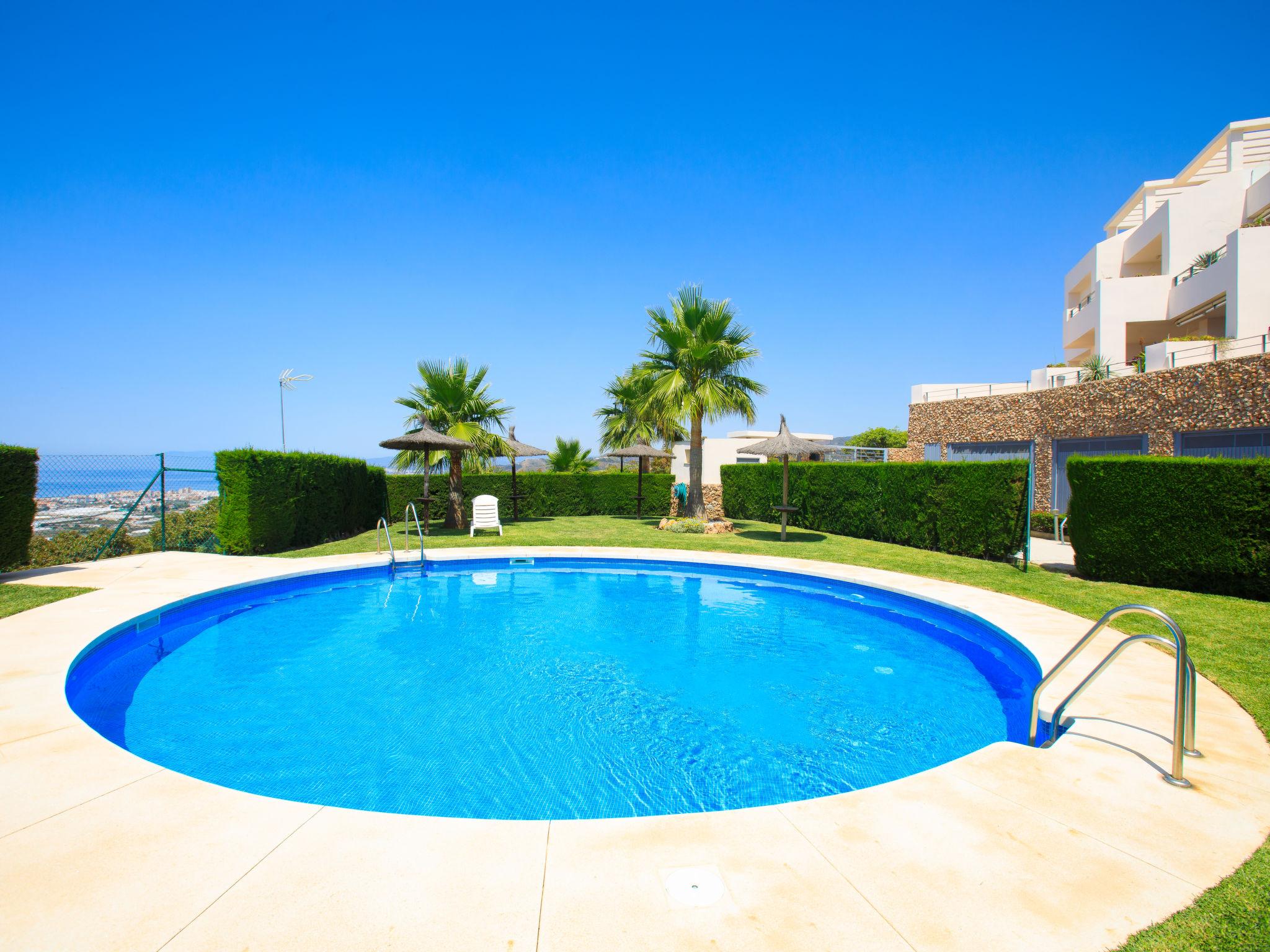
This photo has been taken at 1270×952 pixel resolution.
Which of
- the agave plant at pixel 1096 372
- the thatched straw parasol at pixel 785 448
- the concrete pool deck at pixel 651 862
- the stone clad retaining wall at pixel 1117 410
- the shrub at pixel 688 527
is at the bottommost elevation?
the concrete pool deck at pixel 651 862

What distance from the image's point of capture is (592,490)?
21953 millimetres

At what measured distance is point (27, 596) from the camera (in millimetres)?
7605

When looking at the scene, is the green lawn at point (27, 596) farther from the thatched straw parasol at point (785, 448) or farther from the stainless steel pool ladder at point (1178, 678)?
the thatched straw parasol at point (785, 448)

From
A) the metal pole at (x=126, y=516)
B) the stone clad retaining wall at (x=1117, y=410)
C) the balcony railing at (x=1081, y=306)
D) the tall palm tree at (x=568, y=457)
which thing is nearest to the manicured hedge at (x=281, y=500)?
the metal pole at (x=126, y=516)

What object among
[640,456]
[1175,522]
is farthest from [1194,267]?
[640,456]

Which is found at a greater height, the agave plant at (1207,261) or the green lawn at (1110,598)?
the agave plant at (1207,261)

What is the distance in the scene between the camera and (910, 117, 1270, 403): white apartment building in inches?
664

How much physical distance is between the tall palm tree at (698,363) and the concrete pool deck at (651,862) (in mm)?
13302

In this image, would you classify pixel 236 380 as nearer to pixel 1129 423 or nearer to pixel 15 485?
pixel 15 485

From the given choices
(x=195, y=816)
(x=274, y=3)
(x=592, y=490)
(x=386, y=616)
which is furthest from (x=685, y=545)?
(x=274, y=3)

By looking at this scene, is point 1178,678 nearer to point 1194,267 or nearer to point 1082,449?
point 1082,449

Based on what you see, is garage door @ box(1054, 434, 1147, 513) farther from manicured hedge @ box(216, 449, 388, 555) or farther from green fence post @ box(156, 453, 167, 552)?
green fence post @ box(156, 453, 167, 552)

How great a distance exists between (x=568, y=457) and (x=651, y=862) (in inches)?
927

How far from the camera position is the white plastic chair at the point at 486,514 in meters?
15.5
